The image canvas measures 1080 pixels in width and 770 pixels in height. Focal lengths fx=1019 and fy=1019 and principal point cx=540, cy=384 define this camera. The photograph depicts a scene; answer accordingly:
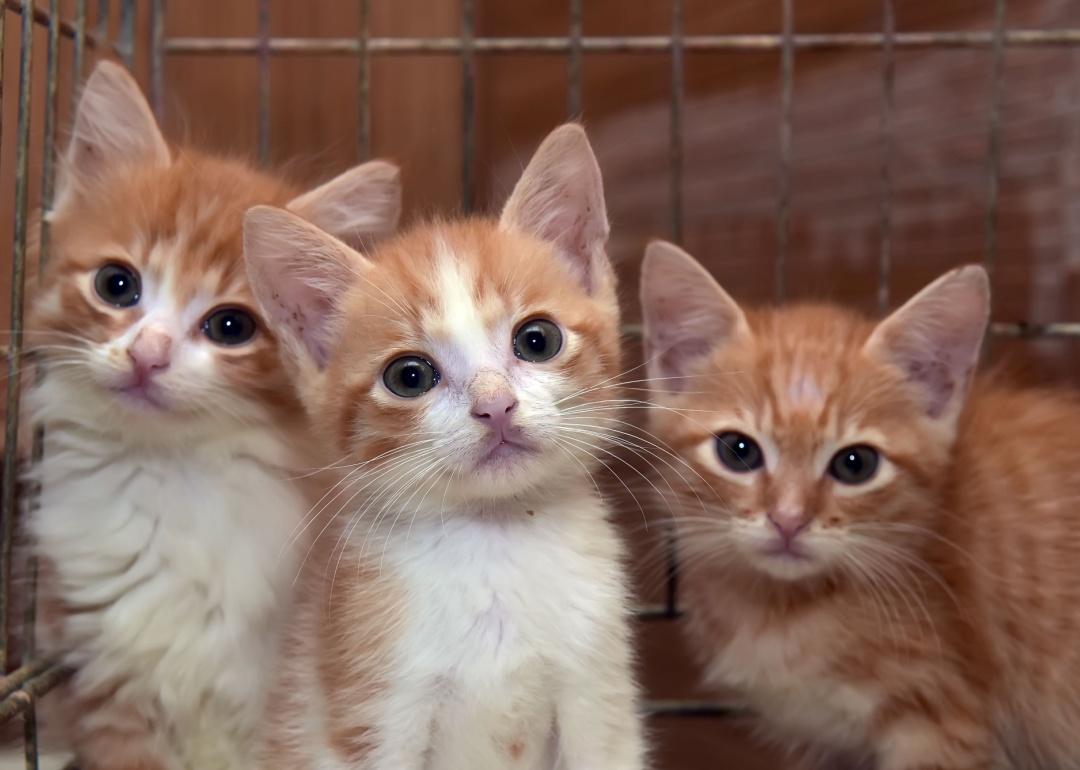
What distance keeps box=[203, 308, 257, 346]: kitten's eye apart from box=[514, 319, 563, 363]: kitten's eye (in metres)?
0.36

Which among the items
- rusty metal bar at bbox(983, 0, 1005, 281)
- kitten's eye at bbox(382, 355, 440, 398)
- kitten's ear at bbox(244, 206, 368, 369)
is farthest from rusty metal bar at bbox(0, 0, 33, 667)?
rusty metal bar at bbox(983, 0, 1005, 281)

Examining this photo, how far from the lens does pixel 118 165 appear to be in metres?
1.32

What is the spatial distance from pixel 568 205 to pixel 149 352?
1.61 feet

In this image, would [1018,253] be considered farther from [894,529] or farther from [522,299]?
[522,299]

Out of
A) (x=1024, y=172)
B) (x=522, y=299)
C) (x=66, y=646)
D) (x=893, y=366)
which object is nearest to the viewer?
(x=522, y=299)

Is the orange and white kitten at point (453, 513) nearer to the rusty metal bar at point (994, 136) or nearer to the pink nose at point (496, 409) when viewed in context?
the pink nose at point (496, 409)

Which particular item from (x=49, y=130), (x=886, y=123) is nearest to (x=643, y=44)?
(x=886, y=123)

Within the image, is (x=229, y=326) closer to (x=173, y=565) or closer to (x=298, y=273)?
(x=298, y=273)

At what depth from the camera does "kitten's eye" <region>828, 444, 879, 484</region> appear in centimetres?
126

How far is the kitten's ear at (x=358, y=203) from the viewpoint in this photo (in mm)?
1279

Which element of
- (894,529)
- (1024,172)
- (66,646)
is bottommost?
(66,646)

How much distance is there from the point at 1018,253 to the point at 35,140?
143 centimetres

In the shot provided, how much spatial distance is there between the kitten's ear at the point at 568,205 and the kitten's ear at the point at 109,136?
19.6 inches

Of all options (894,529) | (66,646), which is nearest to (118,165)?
(66,646)
